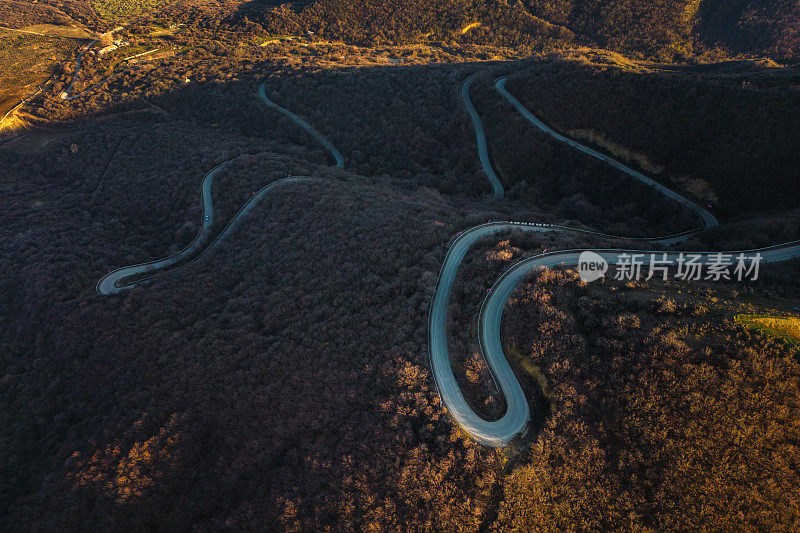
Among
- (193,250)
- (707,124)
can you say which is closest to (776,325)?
(707,124)

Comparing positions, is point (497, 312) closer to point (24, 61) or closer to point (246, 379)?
point (246, 379)

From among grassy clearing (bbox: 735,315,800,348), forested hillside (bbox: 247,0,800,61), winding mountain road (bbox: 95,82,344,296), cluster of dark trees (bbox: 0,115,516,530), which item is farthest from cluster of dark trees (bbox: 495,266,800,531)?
forested hillside (bbox: 247,0,800,61)

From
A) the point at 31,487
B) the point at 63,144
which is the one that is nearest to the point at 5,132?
the point at 63,144

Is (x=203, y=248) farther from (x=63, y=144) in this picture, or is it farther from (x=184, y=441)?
(x=63, y=144)

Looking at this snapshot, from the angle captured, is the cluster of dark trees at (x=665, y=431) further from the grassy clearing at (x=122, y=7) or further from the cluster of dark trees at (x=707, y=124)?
the grassy clearing at (x=122, y=7)

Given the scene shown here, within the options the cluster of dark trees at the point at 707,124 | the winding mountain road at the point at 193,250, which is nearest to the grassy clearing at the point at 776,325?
the cluster of dark trees at the point at 707,124
